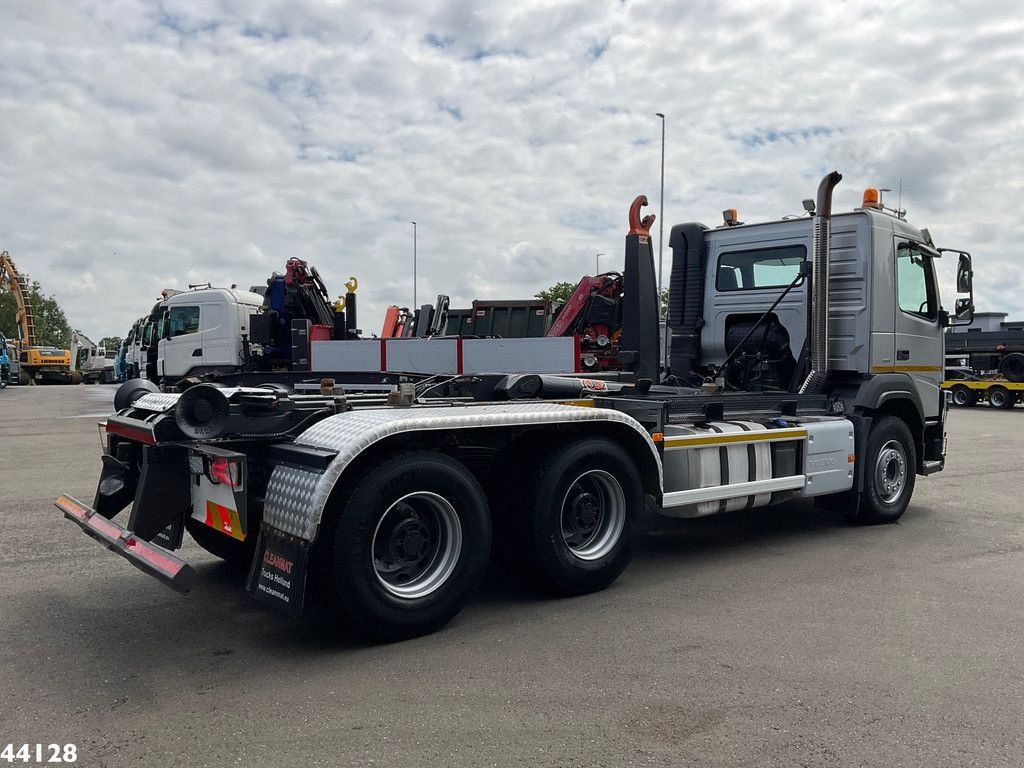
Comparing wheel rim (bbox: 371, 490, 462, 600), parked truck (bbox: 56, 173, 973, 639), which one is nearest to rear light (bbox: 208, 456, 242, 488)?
parked truck (bbox: 56, 173, 973, 639)

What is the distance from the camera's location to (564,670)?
407 cm

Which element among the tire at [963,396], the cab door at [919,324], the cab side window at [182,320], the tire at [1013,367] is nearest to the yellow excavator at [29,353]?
the cab side window at [182,320]

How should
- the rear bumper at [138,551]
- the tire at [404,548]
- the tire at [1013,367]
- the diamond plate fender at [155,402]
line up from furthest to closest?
the tire at [1013,367] < the diamond plate fender at [155,402] < the tire at [404,548] < the rear bumper at [138,551]

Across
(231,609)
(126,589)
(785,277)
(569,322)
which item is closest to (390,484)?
(231,609)

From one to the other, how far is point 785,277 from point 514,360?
5.68 metres

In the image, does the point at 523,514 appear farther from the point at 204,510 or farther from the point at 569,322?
the point at 569,322

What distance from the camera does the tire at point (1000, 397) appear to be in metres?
26.4

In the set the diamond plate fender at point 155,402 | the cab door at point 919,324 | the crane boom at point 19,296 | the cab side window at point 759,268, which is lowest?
the diamond plate fender at point 155,402

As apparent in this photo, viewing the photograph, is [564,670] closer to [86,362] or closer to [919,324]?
[919,324]

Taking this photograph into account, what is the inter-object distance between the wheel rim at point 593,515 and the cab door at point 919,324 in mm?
3936

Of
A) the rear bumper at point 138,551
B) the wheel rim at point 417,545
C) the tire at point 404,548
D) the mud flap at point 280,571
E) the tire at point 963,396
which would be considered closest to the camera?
the rear bumper at point 138,551

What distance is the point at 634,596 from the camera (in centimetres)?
537

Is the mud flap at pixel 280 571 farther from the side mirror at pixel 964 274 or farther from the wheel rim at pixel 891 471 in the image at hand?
the side mirror at pixel 964 274

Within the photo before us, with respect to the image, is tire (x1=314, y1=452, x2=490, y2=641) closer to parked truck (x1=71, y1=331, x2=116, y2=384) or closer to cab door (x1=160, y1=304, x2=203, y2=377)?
cab door (x1=160, y1=304, x2=203, y2=377)
